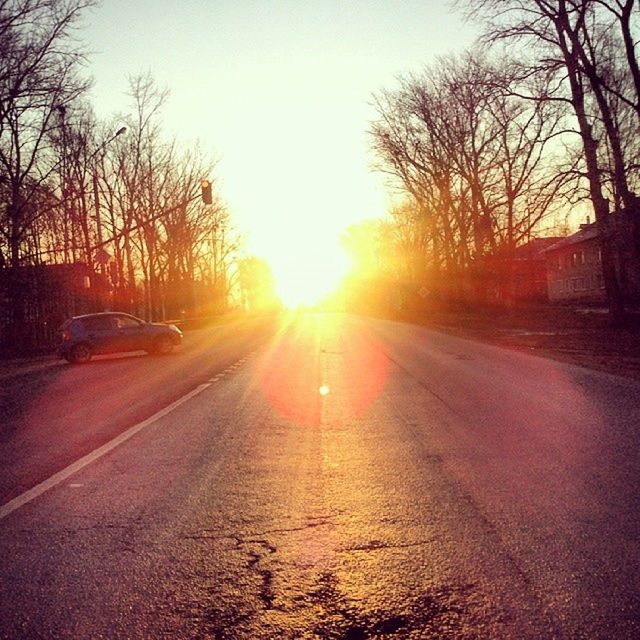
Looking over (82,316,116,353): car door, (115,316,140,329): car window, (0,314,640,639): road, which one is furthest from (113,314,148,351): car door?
(0,314,640,639): road

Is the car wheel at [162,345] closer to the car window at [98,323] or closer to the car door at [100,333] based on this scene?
the car door at [100,333]

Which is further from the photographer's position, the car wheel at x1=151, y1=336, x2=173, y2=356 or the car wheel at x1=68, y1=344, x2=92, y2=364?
the car wheel at x1=151, y1=336, x2=173, y2=356

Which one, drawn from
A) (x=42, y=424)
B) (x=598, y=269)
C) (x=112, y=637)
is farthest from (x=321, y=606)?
(x=598, y=269)

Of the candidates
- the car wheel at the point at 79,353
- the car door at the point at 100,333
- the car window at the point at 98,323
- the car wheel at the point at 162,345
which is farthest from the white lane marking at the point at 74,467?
the car wheel at the point at 162,345

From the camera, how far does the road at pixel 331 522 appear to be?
3.73m

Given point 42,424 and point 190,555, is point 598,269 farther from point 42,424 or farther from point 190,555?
point 190,555

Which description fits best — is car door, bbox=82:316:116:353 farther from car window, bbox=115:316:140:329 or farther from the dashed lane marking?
the dashed lane marking

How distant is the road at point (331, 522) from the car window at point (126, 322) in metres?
14.4

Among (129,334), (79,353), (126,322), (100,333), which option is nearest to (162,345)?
(129,334)

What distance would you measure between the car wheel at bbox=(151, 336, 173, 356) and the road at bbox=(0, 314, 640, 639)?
14.7m

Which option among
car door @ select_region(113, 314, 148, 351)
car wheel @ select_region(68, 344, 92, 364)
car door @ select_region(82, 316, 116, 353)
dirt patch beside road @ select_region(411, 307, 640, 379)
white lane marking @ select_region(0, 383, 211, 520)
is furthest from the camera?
car door @ select_region(113, 314, 148, 351)

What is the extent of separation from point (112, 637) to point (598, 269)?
7500cm

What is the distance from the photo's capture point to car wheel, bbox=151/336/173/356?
2653 cm

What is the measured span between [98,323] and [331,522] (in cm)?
2129
